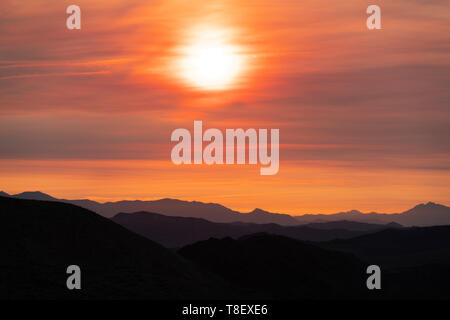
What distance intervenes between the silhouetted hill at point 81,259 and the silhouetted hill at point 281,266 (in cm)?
1291

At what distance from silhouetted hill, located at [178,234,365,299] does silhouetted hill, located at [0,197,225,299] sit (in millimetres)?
12905

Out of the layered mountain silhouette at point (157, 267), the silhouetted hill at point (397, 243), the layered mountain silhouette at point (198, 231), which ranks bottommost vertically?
the layered mountain silhouette at point (157, 267)

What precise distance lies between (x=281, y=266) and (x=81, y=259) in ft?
Answer: 88.6

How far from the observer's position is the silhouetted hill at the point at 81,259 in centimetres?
4725

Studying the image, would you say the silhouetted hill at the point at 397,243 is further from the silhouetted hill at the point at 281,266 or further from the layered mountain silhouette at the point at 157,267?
the layered mountain silhouette at the point at 157,267

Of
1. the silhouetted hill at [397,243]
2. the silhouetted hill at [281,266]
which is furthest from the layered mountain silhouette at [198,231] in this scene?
the silhouetted hill at [281,266]

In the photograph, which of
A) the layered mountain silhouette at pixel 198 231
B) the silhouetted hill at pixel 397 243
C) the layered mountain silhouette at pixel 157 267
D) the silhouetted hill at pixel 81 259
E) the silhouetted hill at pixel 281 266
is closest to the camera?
the silhouetted hill at pixel 81 259

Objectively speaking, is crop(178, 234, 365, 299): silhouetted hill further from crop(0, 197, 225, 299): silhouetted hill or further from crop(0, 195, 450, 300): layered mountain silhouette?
crop(0, 197, 225, 299): silhouetted hill

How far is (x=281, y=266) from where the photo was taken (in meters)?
71.0

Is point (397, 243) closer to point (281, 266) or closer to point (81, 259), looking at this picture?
point (281, 266)

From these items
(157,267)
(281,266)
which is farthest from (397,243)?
(157,267)
